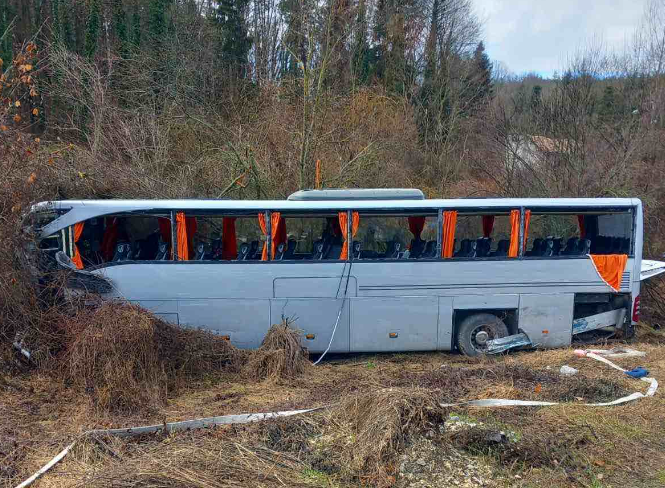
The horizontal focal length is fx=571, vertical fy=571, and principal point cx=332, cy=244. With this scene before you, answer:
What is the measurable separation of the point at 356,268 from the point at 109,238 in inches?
174

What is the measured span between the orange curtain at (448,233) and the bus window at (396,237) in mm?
173

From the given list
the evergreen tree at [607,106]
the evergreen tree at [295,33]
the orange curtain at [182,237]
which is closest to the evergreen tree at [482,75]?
the evergreen tree at [607,106]

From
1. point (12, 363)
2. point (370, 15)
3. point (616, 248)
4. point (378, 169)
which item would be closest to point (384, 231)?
point (616, 248)

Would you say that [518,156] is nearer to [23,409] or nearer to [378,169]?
[378,169]

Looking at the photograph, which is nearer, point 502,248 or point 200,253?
point 200,253

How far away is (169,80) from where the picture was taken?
19.7 meters

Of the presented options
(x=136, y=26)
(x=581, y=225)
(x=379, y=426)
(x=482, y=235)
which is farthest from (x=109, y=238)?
(x=136, y=26)

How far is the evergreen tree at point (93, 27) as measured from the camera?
23531 millimetres

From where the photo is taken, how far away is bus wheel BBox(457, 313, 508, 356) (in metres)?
10.2

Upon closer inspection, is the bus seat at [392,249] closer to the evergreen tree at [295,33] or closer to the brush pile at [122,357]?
the brush pile at [122,357]

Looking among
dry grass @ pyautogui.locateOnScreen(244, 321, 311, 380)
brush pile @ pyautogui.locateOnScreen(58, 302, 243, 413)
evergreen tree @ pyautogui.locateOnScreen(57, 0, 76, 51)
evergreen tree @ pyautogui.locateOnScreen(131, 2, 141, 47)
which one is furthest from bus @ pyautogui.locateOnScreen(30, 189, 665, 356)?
evergreen tree @ pyautogui.locateOnScreen(57, 0, 76, 51)

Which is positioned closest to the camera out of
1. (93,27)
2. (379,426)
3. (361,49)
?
(379,426)

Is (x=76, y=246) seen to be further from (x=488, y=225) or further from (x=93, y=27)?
(x=93, y=27)

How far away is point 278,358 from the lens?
8500 millimetres
